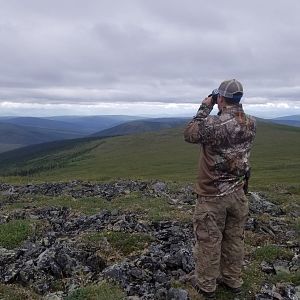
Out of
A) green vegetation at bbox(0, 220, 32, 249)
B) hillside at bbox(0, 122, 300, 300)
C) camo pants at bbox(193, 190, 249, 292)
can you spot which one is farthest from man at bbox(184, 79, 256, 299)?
green vegetation at bbox(0, 220, 32, 249)

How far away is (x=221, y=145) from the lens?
9969 mm

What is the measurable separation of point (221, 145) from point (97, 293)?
440 centimetres

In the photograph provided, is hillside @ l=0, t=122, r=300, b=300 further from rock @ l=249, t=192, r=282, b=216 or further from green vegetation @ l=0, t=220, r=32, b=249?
rock @ l=249, t=192, r=282, b=216

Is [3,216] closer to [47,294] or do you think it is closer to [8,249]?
[8,249]

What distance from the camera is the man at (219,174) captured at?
9.86m

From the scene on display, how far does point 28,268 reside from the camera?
38.0ft

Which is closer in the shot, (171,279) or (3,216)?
(171,279)

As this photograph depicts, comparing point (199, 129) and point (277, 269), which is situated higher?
point (199, 129)

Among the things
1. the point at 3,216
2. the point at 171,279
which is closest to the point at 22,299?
the point at 171,279

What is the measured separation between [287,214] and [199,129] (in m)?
15.2

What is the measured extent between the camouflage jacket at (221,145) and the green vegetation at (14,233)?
7781 millimetres

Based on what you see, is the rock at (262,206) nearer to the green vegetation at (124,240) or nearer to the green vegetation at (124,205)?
the green vegetation at (124,205)

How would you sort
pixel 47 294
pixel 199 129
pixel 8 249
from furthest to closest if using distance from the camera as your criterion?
pixel 8 249, pixel 47 294, pixel 199 129

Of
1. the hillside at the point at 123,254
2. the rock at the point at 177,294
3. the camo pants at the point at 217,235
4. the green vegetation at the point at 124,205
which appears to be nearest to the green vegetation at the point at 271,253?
the hillside at the point at 123,254
